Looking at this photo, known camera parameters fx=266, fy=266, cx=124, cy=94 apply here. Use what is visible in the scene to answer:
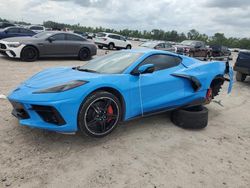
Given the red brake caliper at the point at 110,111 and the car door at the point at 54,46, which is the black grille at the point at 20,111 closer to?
the red brake caliper at the point at 110,111

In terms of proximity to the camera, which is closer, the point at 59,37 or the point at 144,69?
the point at 144,69

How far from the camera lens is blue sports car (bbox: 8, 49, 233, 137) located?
3.61 metres

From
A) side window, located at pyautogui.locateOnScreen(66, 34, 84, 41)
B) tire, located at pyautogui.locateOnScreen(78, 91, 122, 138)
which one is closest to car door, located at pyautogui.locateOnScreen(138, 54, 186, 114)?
tire, located at pyautogui.locateOnScreen(78, 91, 122, 138)

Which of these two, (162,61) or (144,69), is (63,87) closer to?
(144,69)

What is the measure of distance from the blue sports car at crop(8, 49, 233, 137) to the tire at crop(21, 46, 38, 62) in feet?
23.9

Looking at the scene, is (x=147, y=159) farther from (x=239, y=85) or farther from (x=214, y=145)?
(x=239, y=85)

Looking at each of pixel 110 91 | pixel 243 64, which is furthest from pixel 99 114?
pixel 243 64

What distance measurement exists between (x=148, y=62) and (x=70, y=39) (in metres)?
9.25

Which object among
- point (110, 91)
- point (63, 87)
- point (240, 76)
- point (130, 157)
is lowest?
point (130, 157)

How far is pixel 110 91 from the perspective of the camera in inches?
160

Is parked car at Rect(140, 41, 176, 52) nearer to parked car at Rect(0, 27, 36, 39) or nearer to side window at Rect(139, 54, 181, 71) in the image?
parked car at Rect(0, 27, 36, 39)

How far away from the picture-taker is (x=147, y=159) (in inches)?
143

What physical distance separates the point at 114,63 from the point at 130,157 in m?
1.77

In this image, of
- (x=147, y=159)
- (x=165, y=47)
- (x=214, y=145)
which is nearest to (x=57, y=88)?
(x=147, y=159)
